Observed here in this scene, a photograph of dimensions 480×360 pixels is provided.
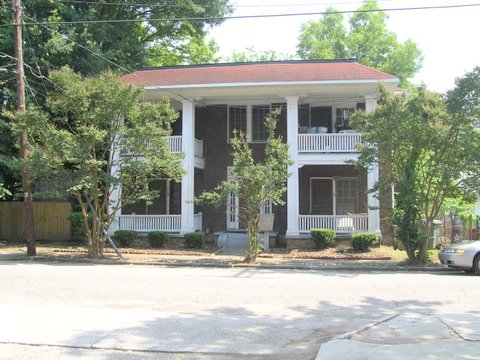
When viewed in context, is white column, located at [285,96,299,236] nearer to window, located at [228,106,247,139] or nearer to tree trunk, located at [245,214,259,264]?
window, located at [228,106,247,139]

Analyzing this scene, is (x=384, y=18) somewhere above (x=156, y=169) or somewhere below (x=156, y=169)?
above

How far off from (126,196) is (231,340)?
12332 mm

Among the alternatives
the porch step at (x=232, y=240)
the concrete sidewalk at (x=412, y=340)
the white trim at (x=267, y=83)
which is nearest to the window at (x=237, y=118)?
the white trim at (x=267, y=83)

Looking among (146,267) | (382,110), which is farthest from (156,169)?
(382,110)

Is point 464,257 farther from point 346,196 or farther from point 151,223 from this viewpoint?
point 151,223

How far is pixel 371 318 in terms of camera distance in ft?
26.8

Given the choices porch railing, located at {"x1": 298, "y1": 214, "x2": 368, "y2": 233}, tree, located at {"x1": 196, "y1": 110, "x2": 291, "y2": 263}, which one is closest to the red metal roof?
tree, located at {"x1": 196, "y1": 110, "x2": 291, "y2": 263}

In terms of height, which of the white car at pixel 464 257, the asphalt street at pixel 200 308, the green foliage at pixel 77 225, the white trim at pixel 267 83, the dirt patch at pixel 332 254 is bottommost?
the asphalt street at pixel 200 308

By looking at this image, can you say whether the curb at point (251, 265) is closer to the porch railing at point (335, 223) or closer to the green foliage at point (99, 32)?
the porch railing at point (335, 223)

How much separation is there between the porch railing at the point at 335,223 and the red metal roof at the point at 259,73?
17.5 feet

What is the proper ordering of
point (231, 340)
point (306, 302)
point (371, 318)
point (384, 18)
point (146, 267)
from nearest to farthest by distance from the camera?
point (231, 340) < point (371, 318) < point (306, 302) < point (146, 267) < point (384, 18)

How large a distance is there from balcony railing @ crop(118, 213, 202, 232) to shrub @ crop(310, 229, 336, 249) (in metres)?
5.60

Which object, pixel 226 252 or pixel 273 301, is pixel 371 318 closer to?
pixel 273 301

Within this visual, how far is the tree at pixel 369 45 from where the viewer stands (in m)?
44.2
